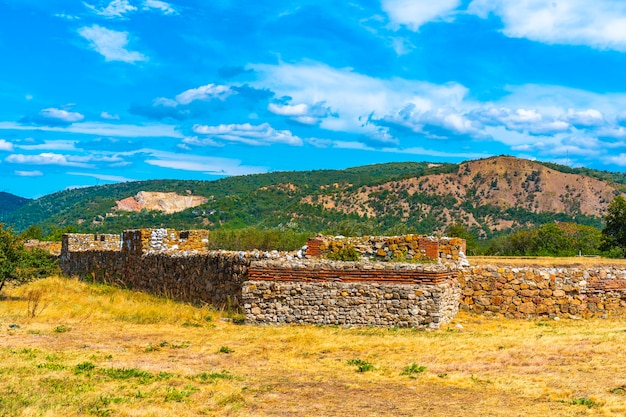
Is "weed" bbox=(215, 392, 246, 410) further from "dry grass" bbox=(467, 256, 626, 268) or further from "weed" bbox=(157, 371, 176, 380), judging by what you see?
"dry grass" bbox=(467, 256, 626, 268)

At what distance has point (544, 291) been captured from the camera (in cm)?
1659

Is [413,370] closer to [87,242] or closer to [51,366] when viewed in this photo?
[51,366]

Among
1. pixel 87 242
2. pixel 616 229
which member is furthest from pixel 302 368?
pixel 616 229

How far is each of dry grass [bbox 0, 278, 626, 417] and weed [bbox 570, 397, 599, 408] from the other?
2 centimetres

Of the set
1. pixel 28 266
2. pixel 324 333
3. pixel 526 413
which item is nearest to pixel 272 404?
pixel 526 413

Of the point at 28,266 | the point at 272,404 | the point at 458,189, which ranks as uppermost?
the point at 458,189

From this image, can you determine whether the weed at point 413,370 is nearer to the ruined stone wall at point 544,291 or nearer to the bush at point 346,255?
the ruined stone wall at point 544,291

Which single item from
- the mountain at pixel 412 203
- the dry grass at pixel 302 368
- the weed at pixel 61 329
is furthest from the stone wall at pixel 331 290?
the mountain at pixel 412 203

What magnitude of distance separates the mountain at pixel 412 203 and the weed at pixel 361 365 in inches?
2774

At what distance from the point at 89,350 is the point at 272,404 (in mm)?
5479

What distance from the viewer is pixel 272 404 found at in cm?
845

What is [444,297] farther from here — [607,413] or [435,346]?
[607,413]

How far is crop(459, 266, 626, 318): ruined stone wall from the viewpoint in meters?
16.5

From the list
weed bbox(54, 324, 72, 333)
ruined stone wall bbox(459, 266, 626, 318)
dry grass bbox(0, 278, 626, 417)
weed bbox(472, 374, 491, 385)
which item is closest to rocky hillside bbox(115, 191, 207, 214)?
weed bbox(54, 324, 72, 333)
